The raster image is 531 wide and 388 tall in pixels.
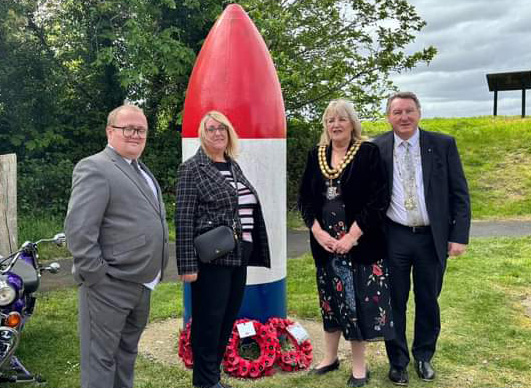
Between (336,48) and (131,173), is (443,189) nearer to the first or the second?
(131,173)

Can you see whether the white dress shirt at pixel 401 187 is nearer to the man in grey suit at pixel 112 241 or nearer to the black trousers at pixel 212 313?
the black trousers at pixel 212 313

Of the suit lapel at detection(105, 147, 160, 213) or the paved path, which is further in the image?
the paved path

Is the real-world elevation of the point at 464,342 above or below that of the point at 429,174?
below

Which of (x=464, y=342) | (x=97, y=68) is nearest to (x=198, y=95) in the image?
(x=464, y=342)

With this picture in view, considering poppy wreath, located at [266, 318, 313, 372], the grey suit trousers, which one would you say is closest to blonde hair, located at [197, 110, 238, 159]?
the grey suit trousers

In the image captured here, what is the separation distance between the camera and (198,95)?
4.47 meters

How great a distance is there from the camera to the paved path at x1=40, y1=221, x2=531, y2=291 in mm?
7316

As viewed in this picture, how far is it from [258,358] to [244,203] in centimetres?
145

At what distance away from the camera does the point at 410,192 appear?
4.06 metres

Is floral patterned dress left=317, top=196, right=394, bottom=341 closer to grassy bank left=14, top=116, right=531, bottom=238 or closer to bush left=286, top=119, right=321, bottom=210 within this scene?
grassy bank left=14, top=116, right=531, bottom=238

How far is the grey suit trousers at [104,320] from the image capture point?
297 centimetres

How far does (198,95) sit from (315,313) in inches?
106

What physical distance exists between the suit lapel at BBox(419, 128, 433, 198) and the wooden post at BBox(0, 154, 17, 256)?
3.61 metres

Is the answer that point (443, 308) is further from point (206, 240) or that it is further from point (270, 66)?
point (206, 240)
